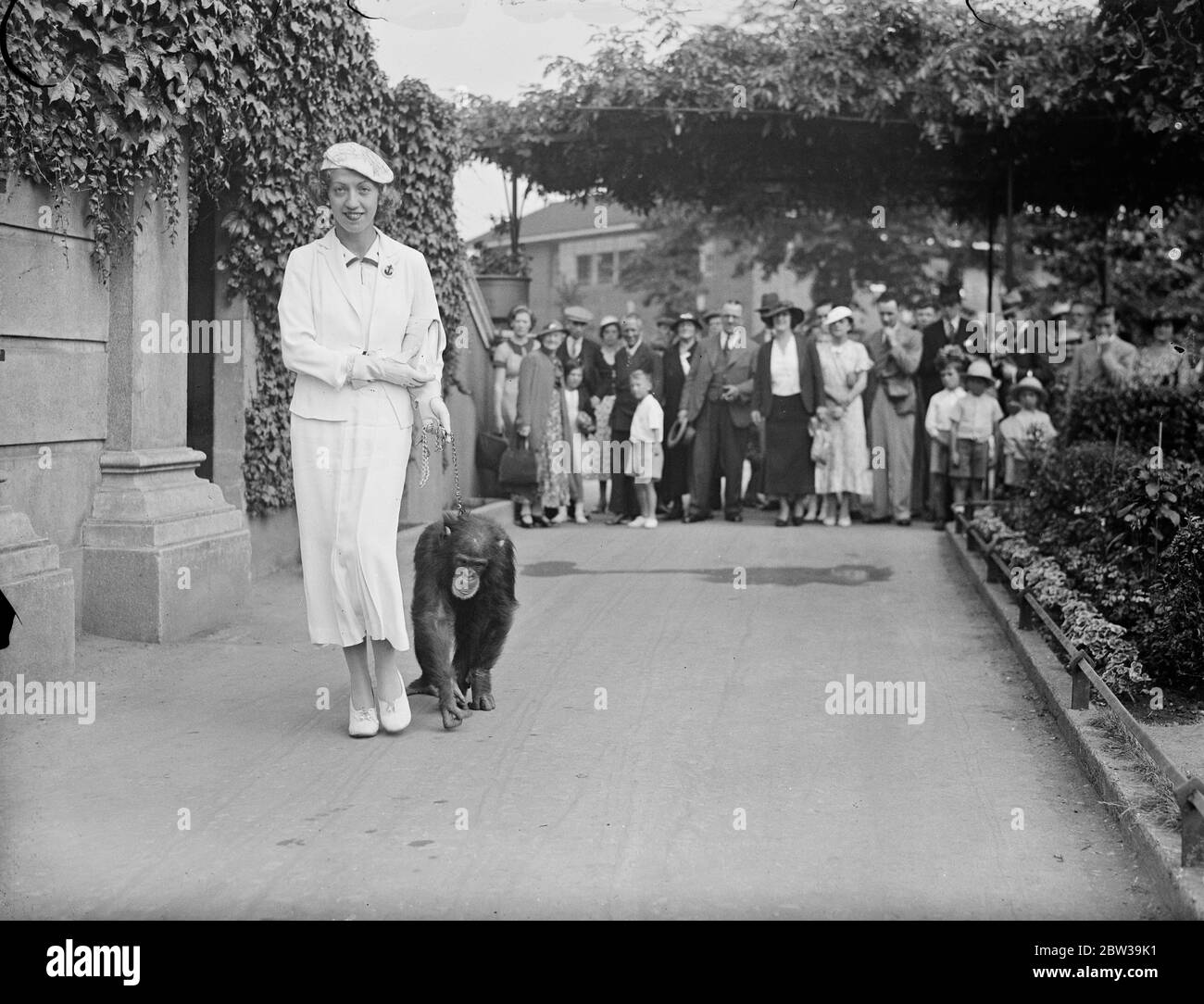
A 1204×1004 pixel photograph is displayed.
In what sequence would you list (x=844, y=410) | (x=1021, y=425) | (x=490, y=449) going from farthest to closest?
(x=490, y=449) → (x=844, y=410) → (x=1021, y=425)

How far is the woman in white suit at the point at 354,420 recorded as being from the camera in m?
6.54

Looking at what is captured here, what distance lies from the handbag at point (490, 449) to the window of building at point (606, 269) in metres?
45.3

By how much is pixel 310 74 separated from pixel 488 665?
5.18 metres

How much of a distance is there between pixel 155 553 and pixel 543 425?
278 inches

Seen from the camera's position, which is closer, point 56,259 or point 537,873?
point 537,873

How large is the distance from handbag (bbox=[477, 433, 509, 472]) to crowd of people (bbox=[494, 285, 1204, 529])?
0.49 ft

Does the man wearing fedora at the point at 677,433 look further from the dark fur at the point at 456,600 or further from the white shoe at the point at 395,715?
the white shoe at the point at 395,715

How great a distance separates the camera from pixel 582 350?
16.3 m

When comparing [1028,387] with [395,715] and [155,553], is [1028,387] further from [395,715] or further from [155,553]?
[395,715]

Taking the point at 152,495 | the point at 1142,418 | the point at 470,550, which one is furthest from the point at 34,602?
the point at 1142,418

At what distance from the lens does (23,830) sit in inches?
208
